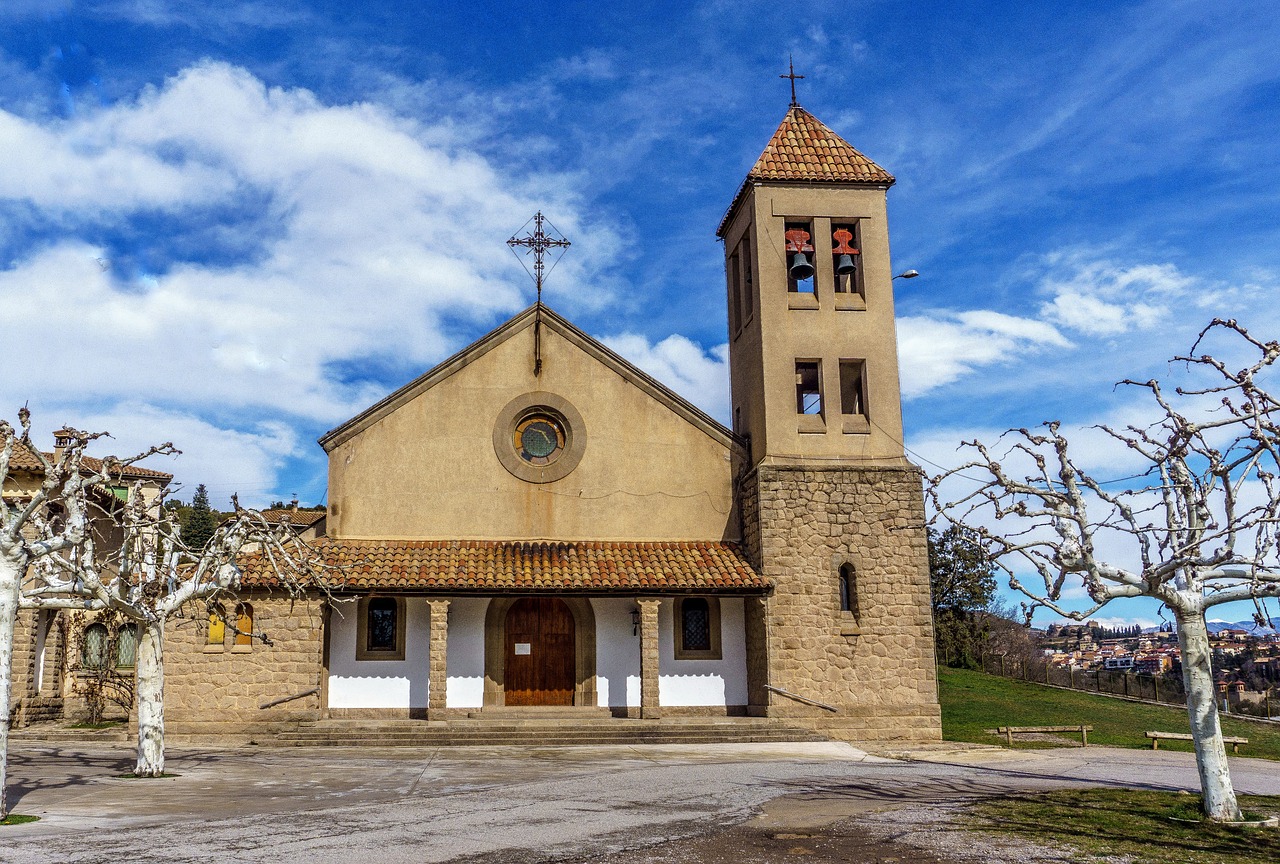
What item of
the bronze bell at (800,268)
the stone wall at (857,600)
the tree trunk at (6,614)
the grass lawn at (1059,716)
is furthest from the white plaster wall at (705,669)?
the tree trunk at (6,614)

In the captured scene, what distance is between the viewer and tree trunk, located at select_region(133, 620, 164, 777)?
1351 centimetres

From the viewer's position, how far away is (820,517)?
21.0m

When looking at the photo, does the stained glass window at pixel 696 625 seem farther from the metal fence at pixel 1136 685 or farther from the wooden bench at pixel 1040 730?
the metal fence at pixel 1136 685

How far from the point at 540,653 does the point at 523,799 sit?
32.3 feet

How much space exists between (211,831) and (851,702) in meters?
13.4

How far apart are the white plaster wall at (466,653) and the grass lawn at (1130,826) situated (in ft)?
38.7

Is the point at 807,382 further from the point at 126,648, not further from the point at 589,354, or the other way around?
the point at 126,648

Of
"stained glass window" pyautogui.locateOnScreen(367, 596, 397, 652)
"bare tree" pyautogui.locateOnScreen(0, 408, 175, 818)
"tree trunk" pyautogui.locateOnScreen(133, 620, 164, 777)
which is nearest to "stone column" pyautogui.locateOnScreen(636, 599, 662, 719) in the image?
"stained glass window" pyautogui.locateOnScreen(367, 596, 397, 652)

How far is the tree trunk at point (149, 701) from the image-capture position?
1351 cm

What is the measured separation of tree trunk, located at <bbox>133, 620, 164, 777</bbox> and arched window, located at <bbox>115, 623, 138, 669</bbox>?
15.0 meters

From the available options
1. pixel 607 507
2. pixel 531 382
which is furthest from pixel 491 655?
pixel 531 382

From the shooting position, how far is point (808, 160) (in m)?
23.2

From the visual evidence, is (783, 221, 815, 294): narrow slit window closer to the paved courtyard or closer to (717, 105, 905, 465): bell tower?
(717, 105, 905, 465): bell tower

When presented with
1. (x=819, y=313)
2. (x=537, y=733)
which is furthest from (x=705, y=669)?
(x=819, y=313)
